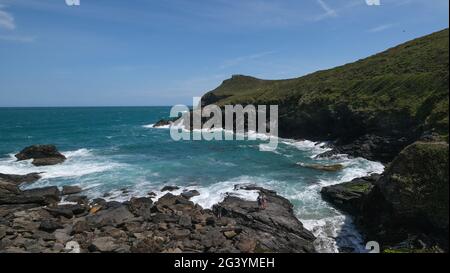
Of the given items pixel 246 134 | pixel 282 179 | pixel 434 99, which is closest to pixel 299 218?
pixel 282 179

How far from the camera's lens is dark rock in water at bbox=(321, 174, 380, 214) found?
1043 inches

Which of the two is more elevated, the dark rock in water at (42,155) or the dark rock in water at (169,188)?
the dark rock in water at (42,155)

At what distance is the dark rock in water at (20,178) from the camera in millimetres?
35775

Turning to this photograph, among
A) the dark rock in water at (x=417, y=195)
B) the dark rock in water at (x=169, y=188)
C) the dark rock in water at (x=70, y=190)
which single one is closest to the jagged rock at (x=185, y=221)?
the dark rock in water at (x=169, y=188)

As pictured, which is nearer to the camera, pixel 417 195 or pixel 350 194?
pixel 417 195

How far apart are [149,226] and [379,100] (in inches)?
1587

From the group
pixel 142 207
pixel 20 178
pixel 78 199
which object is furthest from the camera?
pixel 20 178

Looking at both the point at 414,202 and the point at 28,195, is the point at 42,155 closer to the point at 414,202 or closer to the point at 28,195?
the point at 28,195

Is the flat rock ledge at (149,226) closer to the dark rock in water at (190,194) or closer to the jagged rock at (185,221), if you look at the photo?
the jagged rock at (185,221)

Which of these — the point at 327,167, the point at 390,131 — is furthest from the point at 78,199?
the point at 390,131

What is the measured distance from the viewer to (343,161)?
4259 centimetres

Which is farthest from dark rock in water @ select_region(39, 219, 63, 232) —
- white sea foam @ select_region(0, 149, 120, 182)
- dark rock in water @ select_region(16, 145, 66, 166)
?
dark rock in water @ select_region(16, 145, 66, 166)

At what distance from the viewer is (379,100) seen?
4953cm

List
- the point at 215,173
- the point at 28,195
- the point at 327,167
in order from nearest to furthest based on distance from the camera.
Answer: the point at 28,195 < the point at 327,167 < the point at 215,173
